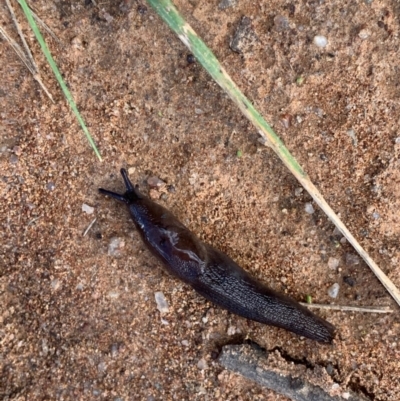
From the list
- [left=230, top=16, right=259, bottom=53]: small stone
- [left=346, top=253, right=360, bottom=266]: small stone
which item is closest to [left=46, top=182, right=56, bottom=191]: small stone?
[left=230, top=16, right=259, bottom=53]: small stone

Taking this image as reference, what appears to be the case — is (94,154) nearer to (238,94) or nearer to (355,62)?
(238,94)

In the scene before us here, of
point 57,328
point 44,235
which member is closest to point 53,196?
point 44,235

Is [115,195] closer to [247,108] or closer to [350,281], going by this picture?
[247,108]

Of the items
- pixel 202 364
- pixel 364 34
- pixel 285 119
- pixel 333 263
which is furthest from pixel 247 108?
pixel 202 364

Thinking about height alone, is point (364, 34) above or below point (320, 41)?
below

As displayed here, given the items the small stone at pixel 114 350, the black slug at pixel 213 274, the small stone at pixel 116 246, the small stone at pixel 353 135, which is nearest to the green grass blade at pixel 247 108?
the small stone at pixel 353 135

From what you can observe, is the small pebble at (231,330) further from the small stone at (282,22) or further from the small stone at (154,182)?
the small stone at (282,22)
